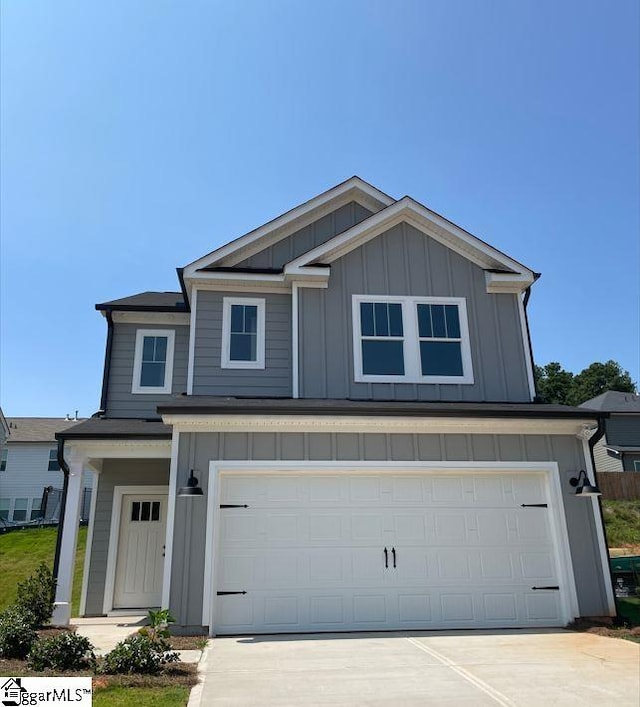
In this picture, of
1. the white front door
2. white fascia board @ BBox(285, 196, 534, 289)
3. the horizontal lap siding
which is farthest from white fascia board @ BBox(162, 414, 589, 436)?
the white front door

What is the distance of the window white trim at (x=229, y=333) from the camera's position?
1143 centimetres

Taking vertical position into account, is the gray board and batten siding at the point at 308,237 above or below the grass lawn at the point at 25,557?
above

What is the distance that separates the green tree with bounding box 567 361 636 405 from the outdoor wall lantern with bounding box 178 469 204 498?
214 feet

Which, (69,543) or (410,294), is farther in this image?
(410,294)

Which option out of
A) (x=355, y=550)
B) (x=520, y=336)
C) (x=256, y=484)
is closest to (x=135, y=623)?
(x=256, y=484)

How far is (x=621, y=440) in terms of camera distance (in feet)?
112

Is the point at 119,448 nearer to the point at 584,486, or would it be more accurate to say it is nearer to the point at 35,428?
the point at 584,486

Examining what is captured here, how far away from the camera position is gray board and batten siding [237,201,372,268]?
12.4 meters

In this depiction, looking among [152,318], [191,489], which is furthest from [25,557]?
[191,489]

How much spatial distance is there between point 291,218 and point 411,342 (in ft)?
12.8

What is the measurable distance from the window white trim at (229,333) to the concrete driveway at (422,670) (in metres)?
5.12

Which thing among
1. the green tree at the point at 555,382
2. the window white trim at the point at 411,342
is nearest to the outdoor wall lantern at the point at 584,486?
the window white trim at the point at 411,342

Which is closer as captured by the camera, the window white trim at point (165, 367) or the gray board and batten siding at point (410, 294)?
the gray board and batten siding at point (410, 294)

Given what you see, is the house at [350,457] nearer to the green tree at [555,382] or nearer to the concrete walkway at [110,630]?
the concrete walkway at [110,630]
